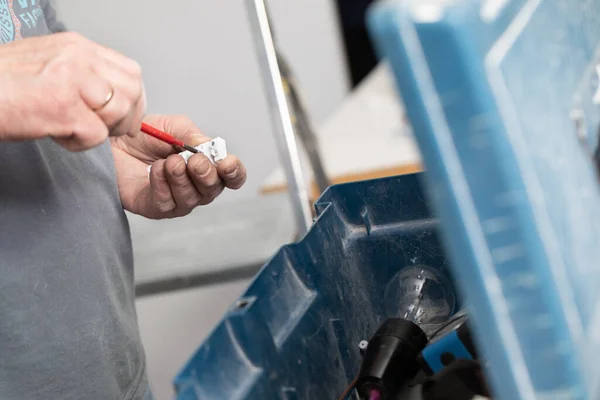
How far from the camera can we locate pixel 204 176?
896 millimetres

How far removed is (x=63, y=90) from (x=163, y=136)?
12.6 inches

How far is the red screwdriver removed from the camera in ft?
2.85

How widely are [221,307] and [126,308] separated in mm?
1079

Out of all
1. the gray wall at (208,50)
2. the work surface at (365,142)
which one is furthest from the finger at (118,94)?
the gray wall at (208,50)

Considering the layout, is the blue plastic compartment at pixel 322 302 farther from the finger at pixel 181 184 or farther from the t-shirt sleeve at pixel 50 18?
the t-shirt sleeve at pixel 50 18

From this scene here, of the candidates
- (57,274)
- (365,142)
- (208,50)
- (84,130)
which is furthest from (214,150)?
(208,50)

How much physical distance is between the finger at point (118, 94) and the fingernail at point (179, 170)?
26cm

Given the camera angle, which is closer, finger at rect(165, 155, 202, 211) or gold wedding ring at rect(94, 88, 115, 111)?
gold wedding ring at rect(94, 88, 115, 111)

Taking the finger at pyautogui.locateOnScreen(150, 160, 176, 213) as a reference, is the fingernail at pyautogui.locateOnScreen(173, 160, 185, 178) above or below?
above

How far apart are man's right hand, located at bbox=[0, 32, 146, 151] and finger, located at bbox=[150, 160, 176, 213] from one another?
11.8 inches

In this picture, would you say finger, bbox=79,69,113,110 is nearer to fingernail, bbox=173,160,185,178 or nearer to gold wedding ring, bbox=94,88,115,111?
gold wedding ring, bbox=94,88,115,111

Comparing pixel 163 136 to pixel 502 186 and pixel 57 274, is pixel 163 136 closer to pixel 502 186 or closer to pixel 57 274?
pixel 57 274

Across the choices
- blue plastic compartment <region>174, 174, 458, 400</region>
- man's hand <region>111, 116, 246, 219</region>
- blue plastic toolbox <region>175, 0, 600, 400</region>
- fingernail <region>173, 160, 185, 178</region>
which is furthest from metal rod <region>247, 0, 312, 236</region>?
blue plastic toolbox <region>175, 0, 600, 400</region>

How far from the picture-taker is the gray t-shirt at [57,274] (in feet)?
2.53
